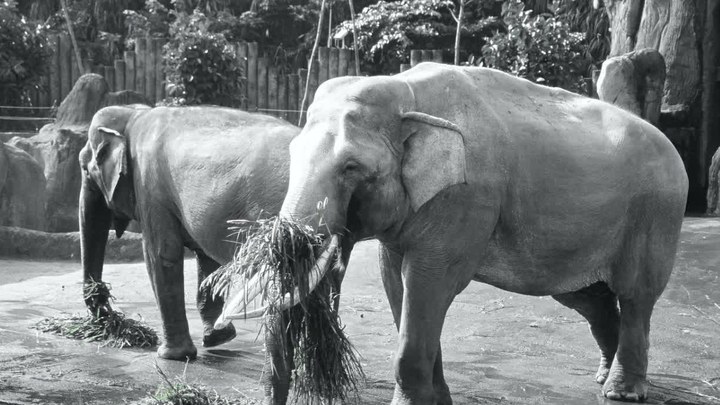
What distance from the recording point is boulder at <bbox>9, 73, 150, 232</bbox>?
48.1ft

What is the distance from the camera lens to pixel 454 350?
7199 mm

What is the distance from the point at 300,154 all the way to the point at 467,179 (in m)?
0.79

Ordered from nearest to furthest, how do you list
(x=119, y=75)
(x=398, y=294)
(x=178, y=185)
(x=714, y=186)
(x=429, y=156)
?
(x=429, y=156) < (x=398, y=294) < (x=178, y=185) < (x=714, y=186) < (x=119, y=75)

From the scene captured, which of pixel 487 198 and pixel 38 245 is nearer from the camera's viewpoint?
pixel 487 198

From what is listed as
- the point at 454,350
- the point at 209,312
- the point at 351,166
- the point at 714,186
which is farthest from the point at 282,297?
the point at 714,186

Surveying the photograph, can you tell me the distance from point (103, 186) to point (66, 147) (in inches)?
299

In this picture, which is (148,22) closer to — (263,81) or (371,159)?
(263,81)

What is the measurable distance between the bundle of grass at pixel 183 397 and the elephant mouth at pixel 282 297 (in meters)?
0.92

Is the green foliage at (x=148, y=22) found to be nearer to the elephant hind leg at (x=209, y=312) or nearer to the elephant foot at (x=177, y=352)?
the elephant hind leg at (x=209, y=312)

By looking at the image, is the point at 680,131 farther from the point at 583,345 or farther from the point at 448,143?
the point at 448,143

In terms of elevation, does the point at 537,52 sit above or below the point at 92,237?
above

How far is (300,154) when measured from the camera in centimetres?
498

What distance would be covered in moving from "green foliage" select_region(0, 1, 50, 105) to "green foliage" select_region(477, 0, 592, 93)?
7075mm

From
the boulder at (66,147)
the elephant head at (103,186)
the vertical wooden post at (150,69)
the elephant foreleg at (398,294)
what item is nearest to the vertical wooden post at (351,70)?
the vertical wooden post at (150,69)
